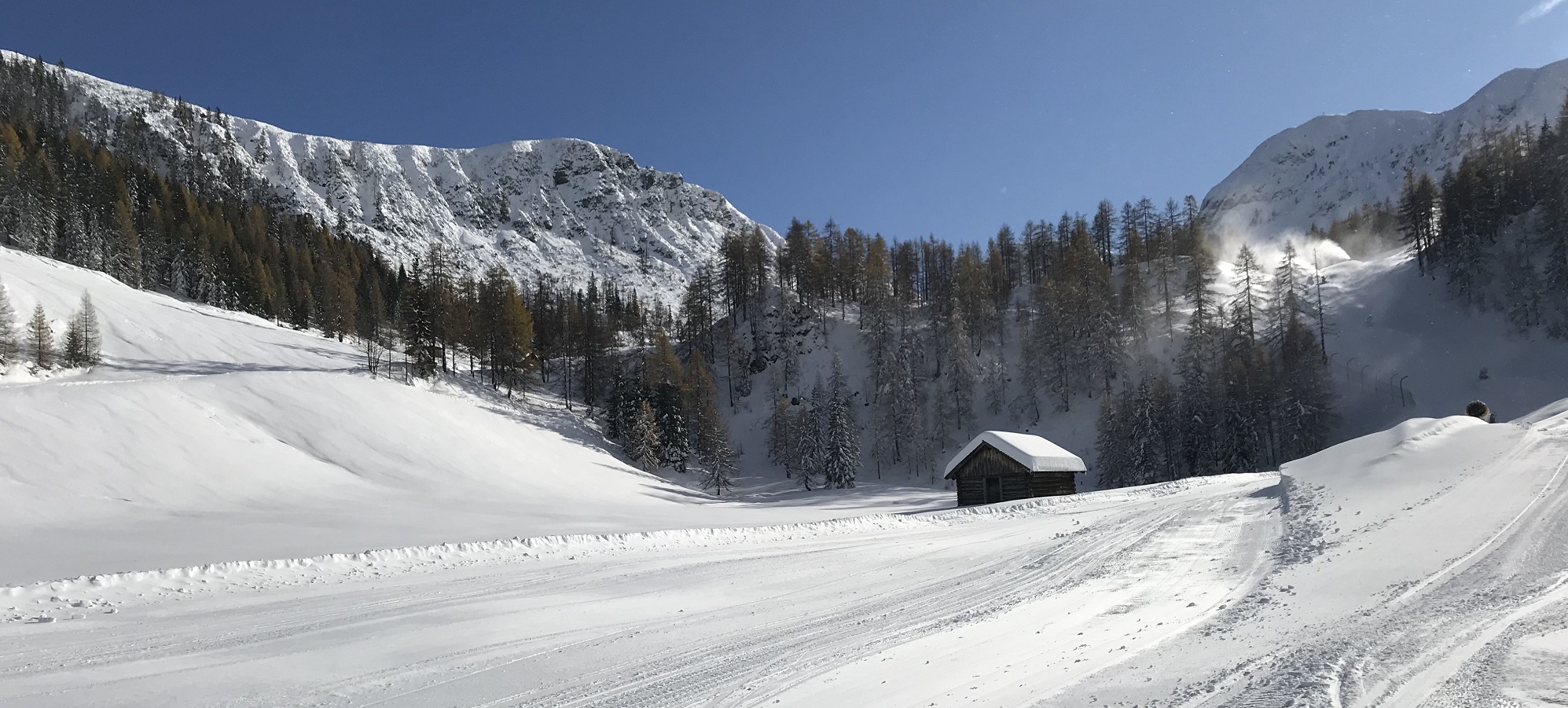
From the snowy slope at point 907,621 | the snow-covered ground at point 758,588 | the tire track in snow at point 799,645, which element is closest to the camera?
the snowy slope at point 907,621

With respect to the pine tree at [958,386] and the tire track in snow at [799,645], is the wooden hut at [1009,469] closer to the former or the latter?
the tire track in snow at [799,645]

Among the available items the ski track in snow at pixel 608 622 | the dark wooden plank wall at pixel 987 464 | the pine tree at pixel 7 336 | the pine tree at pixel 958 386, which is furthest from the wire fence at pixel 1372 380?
the pine tree at pixel 7 336

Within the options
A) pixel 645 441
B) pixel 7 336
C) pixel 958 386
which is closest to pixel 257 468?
pixel 7 336

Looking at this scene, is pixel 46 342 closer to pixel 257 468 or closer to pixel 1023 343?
pixel 257 468

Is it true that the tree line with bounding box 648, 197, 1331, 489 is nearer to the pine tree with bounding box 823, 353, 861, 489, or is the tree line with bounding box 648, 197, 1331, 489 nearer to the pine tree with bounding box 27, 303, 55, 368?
the pine tree with bounding box 823, 353, 861, 489

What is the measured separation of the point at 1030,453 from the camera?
35.8 metres

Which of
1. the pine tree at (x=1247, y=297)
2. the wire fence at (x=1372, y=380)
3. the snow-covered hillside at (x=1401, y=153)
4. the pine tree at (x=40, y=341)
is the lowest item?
the wire fence at (x=1372, y=380)

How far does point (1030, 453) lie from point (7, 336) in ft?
187

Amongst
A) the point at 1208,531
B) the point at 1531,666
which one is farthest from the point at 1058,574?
the point at 1531,666

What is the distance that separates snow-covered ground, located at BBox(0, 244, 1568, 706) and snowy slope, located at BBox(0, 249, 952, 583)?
0.71 feet

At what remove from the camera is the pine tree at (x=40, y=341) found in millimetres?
39656

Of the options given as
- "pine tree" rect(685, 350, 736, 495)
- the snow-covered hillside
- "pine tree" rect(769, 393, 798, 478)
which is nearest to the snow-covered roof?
"pine tree" rect(685, 350, 736, 495)

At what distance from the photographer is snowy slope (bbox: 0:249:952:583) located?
19.6 m

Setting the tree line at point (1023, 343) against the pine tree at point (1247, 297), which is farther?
the pine tree at point (1247, 297)
